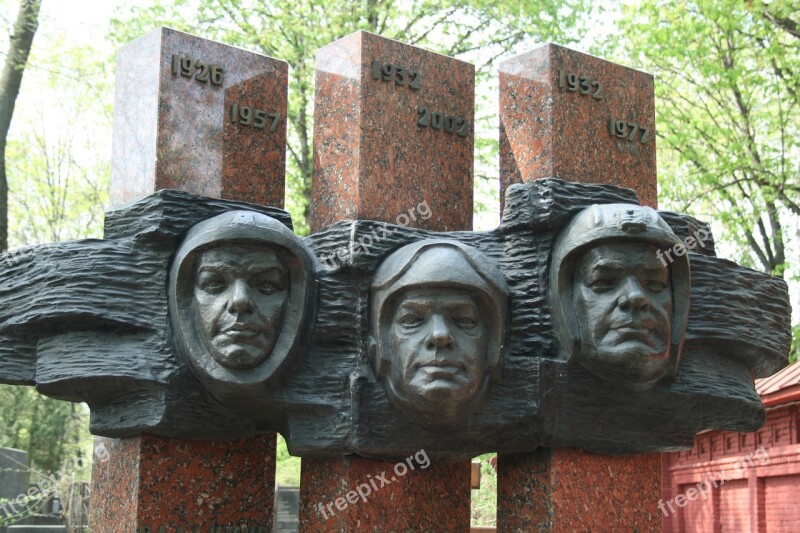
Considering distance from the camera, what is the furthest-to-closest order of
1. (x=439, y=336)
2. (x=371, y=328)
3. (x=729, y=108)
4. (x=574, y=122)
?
(x=729, y=108) < (x=574, y=122) < (x=371, y=328) < (x=439, y=336)

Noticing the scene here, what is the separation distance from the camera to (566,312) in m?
5.28

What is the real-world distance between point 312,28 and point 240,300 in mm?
10969

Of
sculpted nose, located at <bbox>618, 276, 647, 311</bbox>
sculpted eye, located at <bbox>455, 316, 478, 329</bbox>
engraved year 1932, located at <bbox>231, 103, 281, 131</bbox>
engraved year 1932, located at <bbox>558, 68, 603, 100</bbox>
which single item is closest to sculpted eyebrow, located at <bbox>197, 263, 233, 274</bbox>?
sculpted eye, located at <bbox>455, 316, 478, 329</bbox>

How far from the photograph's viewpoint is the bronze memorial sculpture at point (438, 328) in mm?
4980

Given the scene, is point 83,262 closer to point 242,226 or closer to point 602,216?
point 242,226

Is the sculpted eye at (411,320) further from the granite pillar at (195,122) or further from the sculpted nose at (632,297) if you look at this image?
the granite pillar at (195,122)

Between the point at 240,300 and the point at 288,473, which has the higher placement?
the point at 240,300

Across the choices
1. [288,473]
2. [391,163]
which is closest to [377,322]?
[391,163]

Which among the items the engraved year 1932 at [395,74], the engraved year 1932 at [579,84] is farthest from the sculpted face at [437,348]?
the engraved year 1932 at [579,84]

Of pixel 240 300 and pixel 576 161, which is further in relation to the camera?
pixel 576 161

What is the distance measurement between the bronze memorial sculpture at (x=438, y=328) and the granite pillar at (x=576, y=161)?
2.40 ft

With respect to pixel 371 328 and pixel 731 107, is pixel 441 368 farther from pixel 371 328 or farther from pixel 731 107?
pixel 731 107

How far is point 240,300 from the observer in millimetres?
5016

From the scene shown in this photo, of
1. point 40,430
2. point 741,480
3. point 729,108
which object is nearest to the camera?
point 741,480
